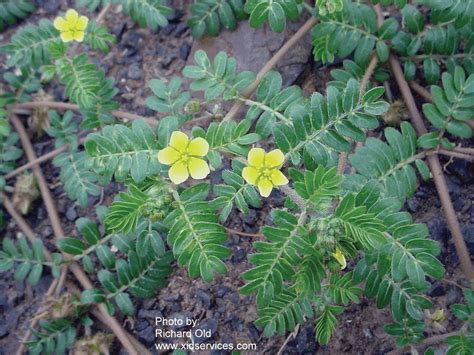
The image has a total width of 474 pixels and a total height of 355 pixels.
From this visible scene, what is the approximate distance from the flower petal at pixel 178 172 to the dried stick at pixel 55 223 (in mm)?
925

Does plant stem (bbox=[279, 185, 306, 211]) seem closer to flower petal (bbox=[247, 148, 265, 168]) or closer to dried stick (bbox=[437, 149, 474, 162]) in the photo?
flower petal (bbox=[247, 148, 265, 168])

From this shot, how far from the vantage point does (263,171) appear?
1.95m

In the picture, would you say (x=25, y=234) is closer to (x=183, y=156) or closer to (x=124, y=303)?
(x=124, y=303)

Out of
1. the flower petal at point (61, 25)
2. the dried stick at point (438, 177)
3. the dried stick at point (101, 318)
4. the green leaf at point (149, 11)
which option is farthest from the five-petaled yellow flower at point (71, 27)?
the dried stick at point (438, 177)

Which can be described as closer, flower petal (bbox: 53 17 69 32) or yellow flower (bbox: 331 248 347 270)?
yellow flower (bbox: 331 248 347 270)

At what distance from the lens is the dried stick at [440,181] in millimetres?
2354

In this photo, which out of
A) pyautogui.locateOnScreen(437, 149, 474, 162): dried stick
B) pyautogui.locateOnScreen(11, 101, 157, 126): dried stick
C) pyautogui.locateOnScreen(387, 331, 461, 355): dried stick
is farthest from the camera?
pyautogui.locateOnScreen(11, 101, 157, 126): dried stick

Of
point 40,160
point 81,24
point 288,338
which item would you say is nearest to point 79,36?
point 81,24

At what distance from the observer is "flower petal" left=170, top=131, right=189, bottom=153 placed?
1971mm

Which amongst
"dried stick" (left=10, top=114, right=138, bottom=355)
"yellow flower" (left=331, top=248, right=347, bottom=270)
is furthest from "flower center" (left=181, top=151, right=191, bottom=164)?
→ "dried stick" (left=10, top=114, right=138, bottom=355)

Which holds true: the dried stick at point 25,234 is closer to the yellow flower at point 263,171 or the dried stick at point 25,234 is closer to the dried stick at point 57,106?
the dried stick at point 57,106

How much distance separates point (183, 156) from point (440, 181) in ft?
3.90

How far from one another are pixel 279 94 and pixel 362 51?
1.70ft

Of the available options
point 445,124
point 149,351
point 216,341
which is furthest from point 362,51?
point 149,351
